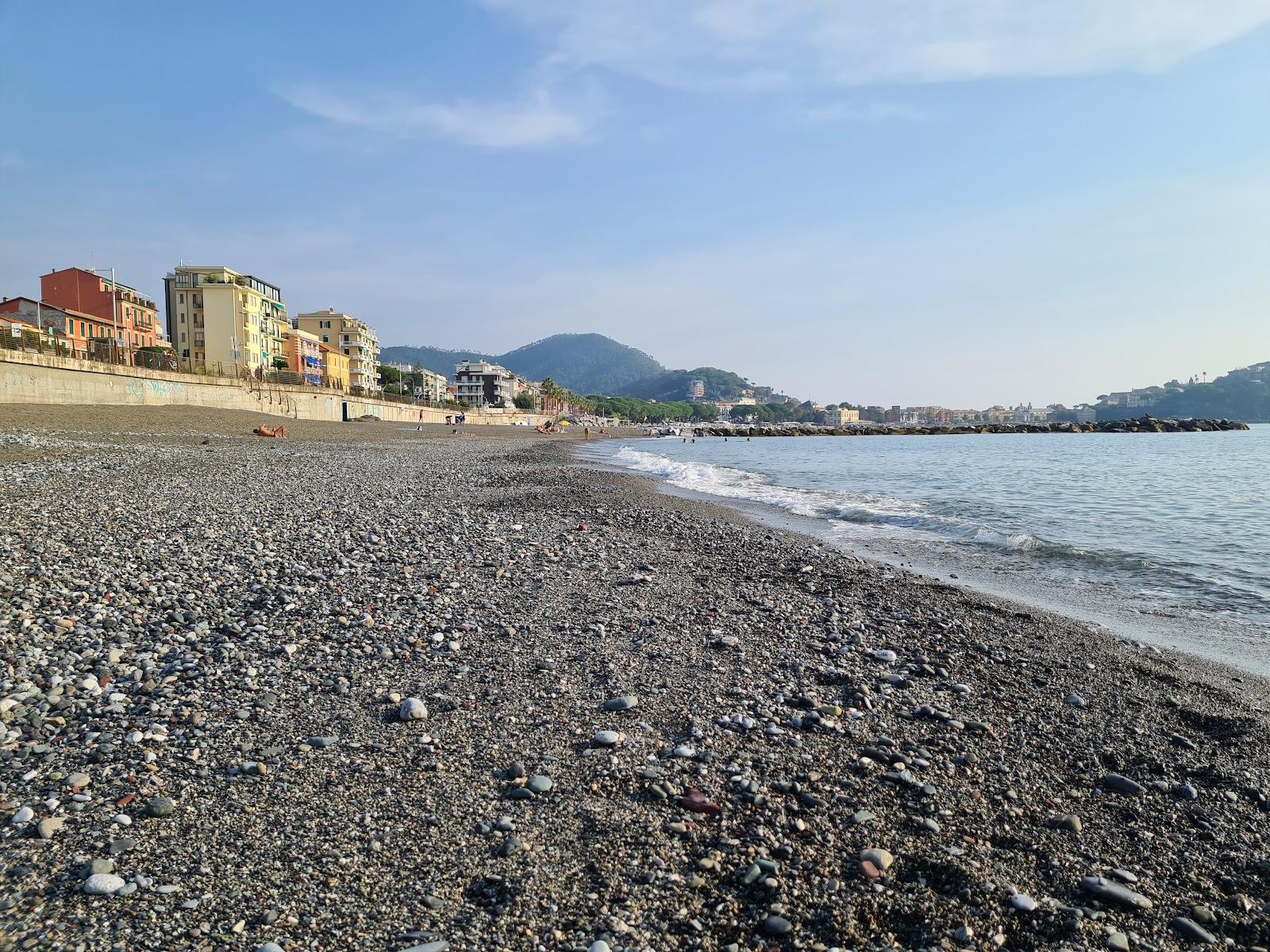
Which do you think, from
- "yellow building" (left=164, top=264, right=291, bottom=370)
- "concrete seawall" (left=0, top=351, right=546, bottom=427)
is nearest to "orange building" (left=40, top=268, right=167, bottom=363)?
"yellow building" (left=164, top=264, right=291, bottom=370)

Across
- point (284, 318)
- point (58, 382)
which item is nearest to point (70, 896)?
point (58, 382)

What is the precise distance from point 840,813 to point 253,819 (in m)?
3.44

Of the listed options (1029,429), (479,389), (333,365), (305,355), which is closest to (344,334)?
(333,365)

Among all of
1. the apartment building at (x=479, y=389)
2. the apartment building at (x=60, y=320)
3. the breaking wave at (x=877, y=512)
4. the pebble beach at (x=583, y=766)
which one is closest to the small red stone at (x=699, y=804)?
the pebble beach at (x=583, y=766)

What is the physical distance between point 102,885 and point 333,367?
414ft

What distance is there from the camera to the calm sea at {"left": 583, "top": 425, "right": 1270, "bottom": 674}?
997 cm

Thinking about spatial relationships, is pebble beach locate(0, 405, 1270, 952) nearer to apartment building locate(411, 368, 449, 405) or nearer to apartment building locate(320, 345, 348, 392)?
apartment building locate(320, 345, 348, 392)

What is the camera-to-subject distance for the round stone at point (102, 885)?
3.21 metres

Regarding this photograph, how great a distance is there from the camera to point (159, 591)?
297 inches

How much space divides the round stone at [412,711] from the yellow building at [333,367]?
117 metres

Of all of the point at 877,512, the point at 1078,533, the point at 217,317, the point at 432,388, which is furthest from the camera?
the point at 432,388

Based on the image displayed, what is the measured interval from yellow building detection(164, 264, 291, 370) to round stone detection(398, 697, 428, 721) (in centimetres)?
9158

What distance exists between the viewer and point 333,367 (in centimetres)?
11738

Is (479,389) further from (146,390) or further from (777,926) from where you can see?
(777,926)
